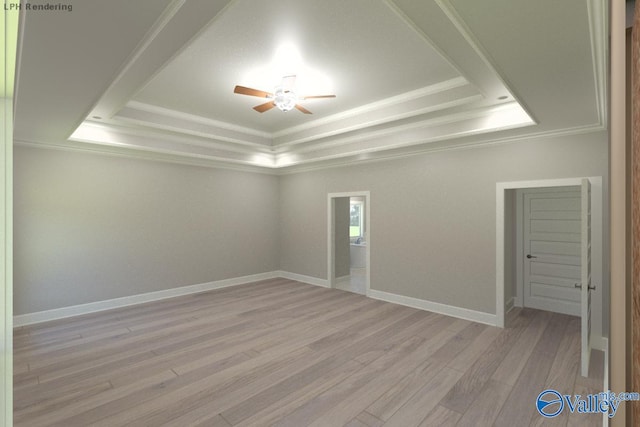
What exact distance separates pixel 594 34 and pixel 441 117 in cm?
226

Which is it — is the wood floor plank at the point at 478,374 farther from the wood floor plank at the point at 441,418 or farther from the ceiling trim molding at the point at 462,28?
the ceiling trim molding at the point at 462,28

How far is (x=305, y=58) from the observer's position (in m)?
2.96

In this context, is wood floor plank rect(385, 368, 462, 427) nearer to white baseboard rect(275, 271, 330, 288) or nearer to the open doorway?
the open doorway

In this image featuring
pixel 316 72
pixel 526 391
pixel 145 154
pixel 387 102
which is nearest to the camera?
pixel 526 391

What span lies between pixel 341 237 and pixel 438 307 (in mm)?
2683

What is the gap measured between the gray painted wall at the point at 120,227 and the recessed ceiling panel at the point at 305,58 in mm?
1714

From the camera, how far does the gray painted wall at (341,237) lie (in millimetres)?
6785

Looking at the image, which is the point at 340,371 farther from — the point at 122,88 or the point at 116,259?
the point at 116,259

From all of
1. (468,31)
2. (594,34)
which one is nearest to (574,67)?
(594,34)

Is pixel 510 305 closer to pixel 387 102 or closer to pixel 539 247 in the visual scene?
pixel 539 247

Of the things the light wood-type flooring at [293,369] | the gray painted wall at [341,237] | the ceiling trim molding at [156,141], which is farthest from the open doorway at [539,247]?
the ceiling trim molding at [156,141]

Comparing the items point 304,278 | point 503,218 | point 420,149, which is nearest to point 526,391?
point 503,218

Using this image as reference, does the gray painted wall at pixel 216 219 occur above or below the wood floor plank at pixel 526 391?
above

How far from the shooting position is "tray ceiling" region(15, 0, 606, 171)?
1729 mm
